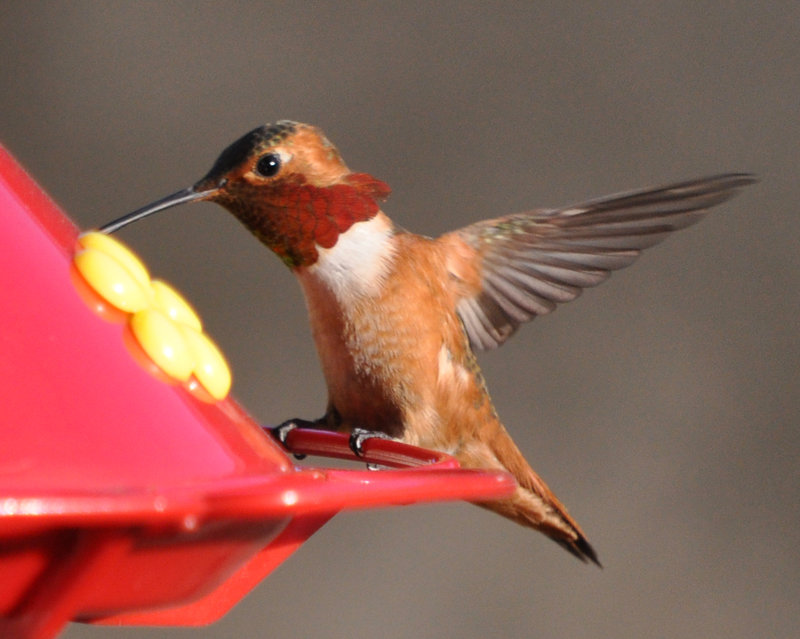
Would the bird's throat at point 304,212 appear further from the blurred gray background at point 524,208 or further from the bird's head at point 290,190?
the blurred gray background at point 524,208

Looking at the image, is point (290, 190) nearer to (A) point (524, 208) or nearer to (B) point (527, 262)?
(B) point (527, 262)

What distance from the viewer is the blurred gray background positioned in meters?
3.35

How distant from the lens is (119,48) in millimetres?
3594

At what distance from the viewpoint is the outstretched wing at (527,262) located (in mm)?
1806

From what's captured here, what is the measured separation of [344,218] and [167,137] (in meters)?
2.09

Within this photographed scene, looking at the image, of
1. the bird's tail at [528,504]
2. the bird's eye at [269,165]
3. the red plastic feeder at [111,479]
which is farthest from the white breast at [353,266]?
the red plastic feeder at [111,479]

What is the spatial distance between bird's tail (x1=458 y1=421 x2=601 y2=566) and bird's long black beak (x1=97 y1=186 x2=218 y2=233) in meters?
0.69

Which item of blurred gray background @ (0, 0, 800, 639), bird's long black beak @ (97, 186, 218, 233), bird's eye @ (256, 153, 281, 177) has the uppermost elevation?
bird's long black beak @ (97, 186, 218, 233)

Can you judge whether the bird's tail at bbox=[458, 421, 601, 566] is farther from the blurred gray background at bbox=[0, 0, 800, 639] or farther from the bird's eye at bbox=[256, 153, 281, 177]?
the blurred gray background at bbox=[0, 0, 800, 639]

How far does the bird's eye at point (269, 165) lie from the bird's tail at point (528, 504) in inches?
25.2

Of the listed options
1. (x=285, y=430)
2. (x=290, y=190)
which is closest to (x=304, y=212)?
(x=290, y=190)

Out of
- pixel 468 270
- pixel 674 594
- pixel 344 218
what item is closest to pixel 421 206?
pixel 674 594

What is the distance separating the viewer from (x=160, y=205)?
128cm

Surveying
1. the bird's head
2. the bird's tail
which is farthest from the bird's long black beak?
the bird's tail
